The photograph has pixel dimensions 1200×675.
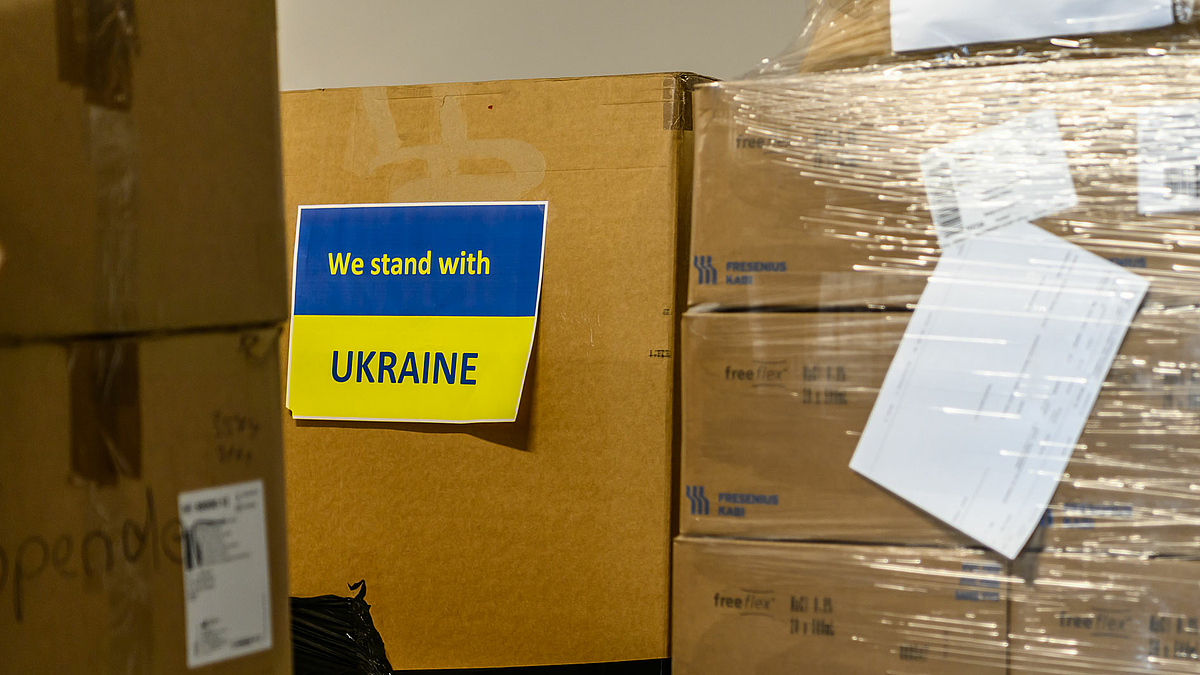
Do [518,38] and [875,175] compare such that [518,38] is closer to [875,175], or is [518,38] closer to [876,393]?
[875,175]

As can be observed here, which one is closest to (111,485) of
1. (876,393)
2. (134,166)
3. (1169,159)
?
(134,166)

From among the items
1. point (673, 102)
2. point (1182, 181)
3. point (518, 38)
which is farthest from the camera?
point (518, 38)

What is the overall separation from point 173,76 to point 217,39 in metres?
0.04

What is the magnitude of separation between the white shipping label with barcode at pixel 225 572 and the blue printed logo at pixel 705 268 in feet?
1.78

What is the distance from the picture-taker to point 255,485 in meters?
0.60

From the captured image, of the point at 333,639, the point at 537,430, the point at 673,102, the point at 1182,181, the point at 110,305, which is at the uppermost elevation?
the point at 673,102

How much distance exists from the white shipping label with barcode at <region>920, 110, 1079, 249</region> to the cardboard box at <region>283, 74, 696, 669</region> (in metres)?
0.42

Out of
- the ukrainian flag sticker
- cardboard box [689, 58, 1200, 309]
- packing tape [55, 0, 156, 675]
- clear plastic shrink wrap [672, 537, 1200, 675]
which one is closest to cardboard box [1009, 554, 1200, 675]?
clear plastic shrink wrap [672, 537, 1200, 675]

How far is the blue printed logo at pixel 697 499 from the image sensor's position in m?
0.96

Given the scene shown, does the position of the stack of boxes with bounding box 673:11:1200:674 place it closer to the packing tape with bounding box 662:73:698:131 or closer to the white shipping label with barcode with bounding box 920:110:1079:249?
the white shipping label with barcode with bounding box 920:110:1079:249

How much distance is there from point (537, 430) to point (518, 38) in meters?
0.98

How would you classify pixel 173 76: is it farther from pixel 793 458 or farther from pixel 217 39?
pixel 793 458

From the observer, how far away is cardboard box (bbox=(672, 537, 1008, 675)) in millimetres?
888

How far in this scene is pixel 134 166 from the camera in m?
0.54
